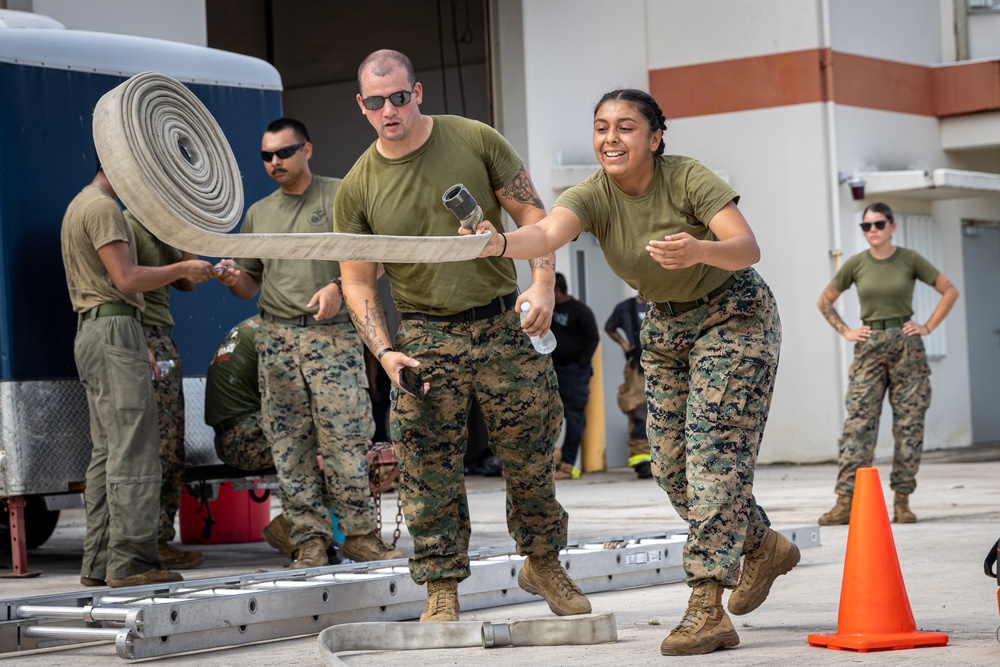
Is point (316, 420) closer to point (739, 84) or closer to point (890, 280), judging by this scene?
point (890, 280)

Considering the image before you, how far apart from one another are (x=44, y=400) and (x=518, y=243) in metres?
4.14

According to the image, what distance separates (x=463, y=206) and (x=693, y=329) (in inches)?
43.7

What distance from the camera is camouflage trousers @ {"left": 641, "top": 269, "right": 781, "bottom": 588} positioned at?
5219 mm

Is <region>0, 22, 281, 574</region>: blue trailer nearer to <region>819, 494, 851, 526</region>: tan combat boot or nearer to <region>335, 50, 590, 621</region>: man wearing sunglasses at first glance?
<region>335, 50, 590, 621</region>: man wearing sunglasses

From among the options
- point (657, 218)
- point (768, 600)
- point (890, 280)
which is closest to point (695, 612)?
point (657, 218)

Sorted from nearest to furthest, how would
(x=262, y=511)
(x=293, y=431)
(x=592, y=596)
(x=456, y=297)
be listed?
(x=456, y=297) → (x=592, y=596) → (x=293, y=431) → (x=262, y=511)

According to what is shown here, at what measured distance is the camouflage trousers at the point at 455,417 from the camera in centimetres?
575

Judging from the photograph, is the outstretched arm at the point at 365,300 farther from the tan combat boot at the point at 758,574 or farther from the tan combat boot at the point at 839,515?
the tan combat boot at the point at 839,515

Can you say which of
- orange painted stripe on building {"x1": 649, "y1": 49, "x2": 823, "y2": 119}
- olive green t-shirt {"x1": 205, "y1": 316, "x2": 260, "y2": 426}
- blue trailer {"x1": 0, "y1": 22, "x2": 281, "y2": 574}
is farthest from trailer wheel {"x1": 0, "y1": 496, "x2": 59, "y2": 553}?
orange painted stripe on building {"x1": 649, "y1": 49, "x2": 823, "y2": 119}

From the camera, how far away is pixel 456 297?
5734mm

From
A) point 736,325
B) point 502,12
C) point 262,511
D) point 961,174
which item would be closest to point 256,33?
point 502,12

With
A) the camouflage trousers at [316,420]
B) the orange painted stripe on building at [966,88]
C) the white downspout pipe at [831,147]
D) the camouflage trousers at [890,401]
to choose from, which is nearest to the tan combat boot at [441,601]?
the camouflage trousers at [316,420]

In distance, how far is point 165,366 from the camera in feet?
26.4

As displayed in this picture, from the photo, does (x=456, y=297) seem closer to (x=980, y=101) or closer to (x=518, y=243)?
(x=518, y=243)
